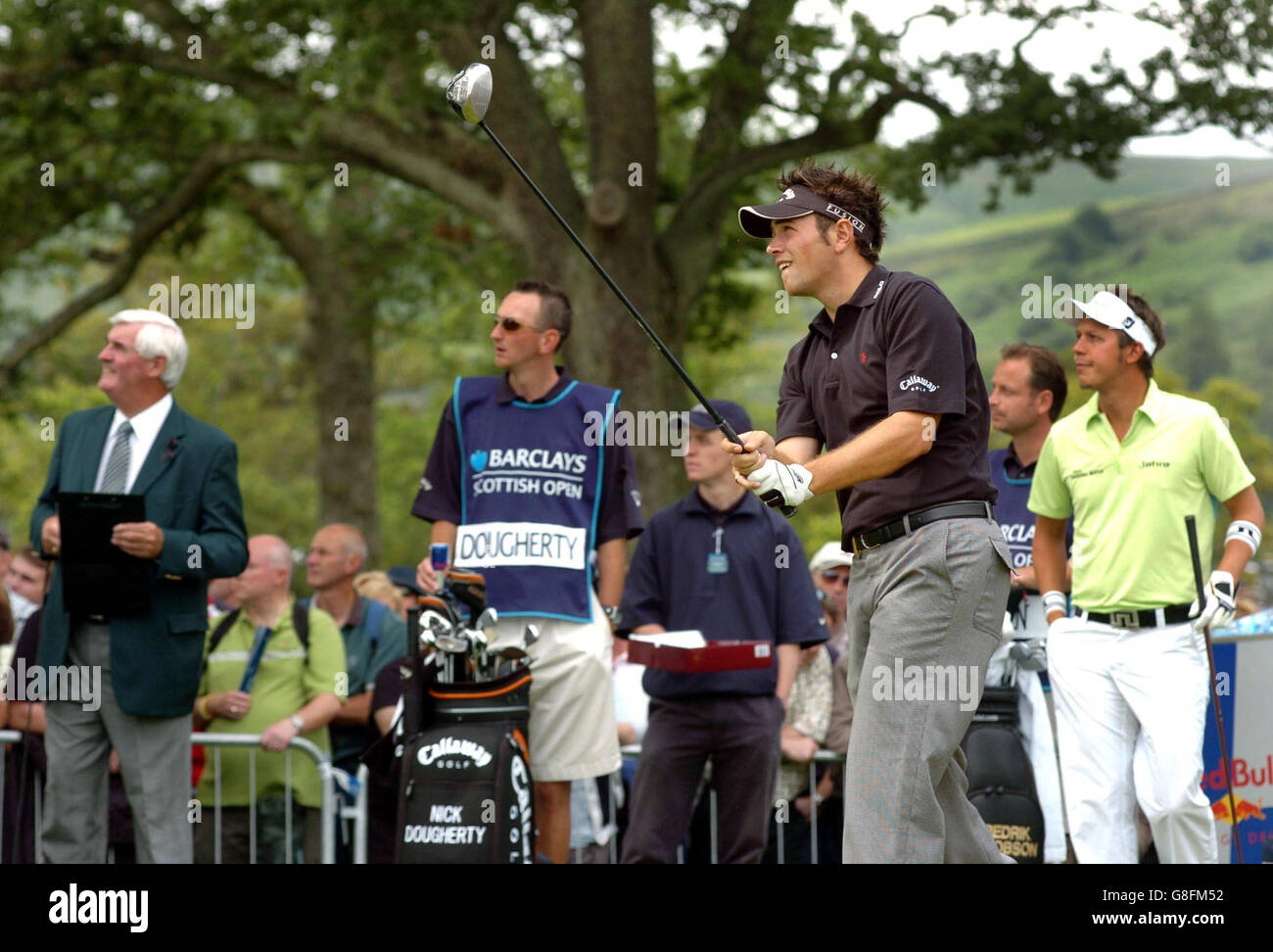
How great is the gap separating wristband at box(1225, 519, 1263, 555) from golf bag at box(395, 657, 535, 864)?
113 inches

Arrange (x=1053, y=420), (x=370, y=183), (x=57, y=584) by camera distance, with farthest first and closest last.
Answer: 1. (x=370, y=183)
2. (x=1053, y=420)
3. (x=57, y=584)

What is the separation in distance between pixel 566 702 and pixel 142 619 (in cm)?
175

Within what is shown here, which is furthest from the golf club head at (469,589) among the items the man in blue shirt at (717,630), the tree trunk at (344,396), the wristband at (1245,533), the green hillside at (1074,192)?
the green hillside at (1074,192)

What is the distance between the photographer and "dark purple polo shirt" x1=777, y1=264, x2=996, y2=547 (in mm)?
4785

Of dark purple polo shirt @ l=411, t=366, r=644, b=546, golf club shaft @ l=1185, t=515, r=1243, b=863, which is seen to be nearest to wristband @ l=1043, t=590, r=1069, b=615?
golf club shaft @ l=1185, t=515, r=1243, b=863

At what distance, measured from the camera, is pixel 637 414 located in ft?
42.7

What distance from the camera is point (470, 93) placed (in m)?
5.03

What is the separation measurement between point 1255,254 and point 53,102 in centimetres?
10398

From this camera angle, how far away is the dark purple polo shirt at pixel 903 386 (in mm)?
4785

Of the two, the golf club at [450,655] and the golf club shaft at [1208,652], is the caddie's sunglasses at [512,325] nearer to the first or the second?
the golf club at [450,655]

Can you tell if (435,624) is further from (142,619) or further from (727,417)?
(727,417)
